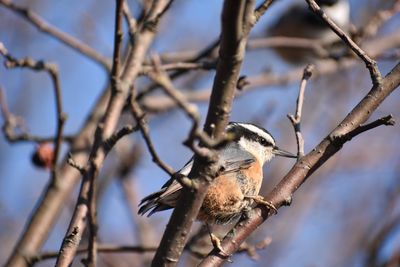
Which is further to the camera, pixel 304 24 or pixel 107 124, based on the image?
pixel 304 24

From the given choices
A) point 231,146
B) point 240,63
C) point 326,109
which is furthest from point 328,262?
point 240,63

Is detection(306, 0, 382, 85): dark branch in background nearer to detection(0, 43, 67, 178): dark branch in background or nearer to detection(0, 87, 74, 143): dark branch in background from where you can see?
detection(0, 43, 67, 178): dark branch in background

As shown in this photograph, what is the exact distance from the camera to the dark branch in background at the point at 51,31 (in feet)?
10.2

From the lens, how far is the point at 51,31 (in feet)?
10.5

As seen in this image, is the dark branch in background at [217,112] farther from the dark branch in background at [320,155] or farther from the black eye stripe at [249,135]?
the black eye stripe at [249,135]

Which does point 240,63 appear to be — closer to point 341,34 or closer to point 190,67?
point 341,34

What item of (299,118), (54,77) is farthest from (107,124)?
(299,118)

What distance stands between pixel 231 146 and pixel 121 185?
1.29 m

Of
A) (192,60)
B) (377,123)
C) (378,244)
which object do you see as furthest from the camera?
(192,60)

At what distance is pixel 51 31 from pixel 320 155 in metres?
1.64

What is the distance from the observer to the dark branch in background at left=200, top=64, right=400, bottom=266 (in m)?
2.04

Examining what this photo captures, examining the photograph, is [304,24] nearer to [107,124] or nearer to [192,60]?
[192,60]

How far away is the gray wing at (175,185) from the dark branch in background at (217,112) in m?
0.44

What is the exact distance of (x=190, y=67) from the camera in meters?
2.98
